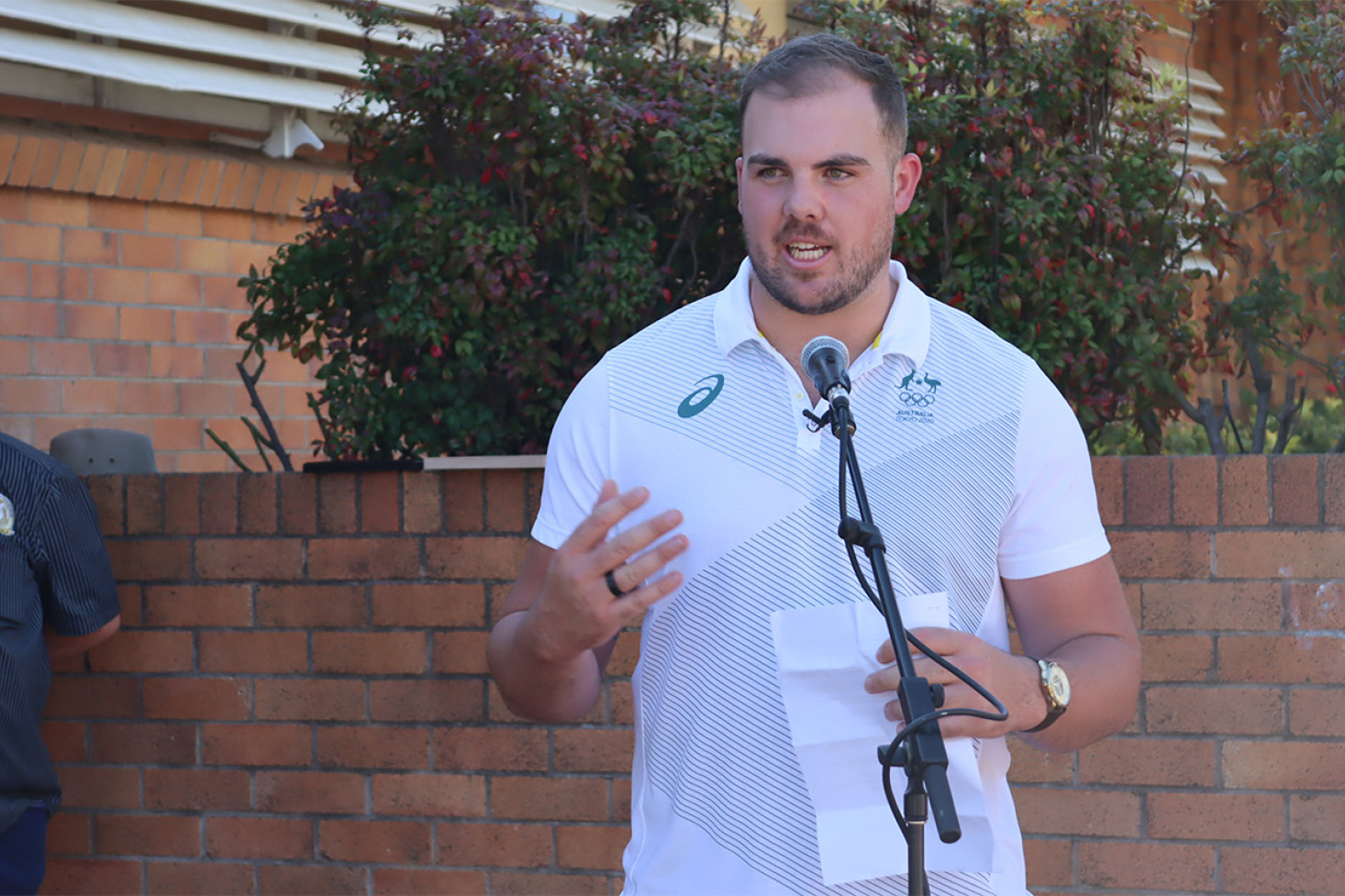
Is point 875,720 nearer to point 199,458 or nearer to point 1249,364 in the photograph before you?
point 1249,364

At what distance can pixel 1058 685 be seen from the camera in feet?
7.04

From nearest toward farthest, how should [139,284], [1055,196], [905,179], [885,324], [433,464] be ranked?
1. [885,324]
2. [905,179]
3. [433,464]
4. [1055,196]
5. [139,284]

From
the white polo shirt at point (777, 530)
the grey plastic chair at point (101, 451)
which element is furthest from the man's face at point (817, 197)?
the grey plastic chair at point (101, 451)

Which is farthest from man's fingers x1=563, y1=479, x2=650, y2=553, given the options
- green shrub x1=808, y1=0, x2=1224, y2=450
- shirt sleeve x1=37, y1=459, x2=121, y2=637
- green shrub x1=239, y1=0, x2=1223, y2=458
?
shirt sleeve x1=37, y1=459, x2=121, y2=637

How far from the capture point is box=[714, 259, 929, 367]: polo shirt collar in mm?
2422

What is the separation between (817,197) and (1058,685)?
848 millimetres

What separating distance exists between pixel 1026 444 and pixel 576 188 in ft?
6.74

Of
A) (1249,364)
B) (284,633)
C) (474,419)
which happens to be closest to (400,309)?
(474,419)

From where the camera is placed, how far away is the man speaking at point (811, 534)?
2.15m

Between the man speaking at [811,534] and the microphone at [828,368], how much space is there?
32cm

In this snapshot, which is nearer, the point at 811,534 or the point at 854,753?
the point at 854,753

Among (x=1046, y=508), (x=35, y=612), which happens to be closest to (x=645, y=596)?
(x=1046, y=508)

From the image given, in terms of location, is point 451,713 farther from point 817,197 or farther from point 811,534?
point 817,197

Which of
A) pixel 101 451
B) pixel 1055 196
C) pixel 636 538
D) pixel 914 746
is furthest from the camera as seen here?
pixel 101 451
